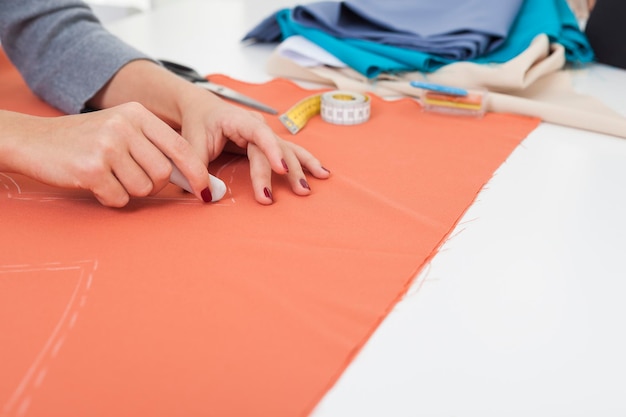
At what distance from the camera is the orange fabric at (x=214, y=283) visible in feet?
1.46

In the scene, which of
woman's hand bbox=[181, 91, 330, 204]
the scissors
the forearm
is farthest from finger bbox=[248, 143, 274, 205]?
the scissors

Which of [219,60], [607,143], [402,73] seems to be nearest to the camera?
[607,143]

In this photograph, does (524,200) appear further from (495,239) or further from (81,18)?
(81,18)

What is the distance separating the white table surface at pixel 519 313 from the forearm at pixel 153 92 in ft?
1.28

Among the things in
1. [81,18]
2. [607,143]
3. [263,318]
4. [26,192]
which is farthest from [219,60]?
[263,318]

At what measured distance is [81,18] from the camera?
997 mm

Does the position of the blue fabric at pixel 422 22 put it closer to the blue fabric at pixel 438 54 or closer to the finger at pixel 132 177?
the blue fabric at pixel 438 54

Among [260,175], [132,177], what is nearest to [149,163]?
[132,177]

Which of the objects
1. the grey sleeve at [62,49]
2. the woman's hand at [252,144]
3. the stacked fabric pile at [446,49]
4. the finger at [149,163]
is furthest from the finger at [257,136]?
the stacked fabric pile at [446,49]

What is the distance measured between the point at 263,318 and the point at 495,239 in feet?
0.88

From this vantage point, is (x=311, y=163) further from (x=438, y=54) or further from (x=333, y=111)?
(x=438, y=54)

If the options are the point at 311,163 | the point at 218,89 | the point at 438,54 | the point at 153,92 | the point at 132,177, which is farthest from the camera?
the point at 438,54

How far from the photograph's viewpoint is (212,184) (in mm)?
696

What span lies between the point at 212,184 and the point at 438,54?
605 millimetres
